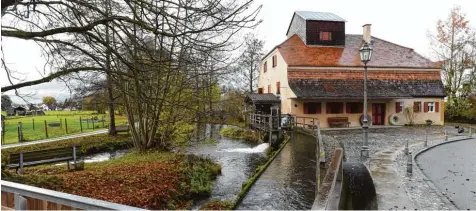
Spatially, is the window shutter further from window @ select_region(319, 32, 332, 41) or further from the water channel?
the water channel

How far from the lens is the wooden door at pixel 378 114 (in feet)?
91.0

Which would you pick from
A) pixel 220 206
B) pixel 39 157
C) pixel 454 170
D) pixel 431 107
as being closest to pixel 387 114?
pixel 431 107

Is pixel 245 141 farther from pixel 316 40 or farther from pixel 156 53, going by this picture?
pixel 156 53

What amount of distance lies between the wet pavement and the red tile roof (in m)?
11.9

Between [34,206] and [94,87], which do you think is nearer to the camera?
[34,206]

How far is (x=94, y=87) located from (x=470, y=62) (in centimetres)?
3668

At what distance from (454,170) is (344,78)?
16127 millimetres

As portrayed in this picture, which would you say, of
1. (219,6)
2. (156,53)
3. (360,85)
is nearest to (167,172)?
(156,53)

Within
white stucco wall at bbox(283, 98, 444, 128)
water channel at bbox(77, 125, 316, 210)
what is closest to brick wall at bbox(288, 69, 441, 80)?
white stucco wall at bbox(283, 98, 444, 128)

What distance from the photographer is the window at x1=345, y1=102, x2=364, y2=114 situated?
26.7 meters

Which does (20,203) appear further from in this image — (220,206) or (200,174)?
(200,174)

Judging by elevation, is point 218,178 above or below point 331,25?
below

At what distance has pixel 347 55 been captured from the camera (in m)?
28.7

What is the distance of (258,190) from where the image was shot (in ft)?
29.5
